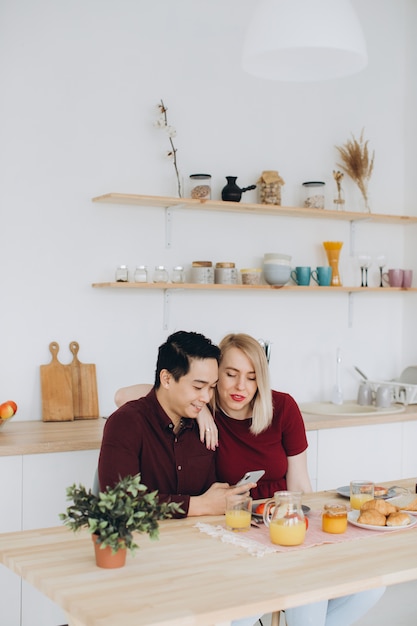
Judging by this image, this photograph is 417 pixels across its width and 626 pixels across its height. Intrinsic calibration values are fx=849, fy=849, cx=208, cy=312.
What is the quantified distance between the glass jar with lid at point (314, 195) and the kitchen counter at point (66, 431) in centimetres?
111

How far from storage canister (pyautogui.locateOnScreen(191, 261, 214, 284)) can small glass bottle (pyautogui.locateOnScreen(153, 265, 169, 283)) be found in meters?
0.18

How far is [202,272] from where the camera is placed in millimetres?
4113

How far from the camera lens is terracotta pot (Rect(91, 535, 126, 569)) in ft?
6.24

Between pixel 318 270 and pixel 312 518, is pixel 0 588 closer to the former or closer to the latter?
pixel 312 518

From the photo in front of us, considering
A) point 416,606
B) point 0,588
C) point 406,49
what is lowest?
point 416,606

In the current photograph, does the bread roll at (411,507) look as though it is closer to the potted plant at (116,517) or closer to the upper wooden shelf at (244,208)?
the potted plant at (116,517)

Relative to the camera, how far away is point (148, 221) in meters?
4.12

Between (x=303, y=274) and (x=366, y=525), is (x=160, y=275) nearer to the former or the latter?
(x=303, y=274)

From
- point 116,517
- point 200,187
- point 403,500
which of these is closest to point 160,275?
point 200,187

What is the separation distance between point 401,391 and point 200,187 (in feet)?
5.13

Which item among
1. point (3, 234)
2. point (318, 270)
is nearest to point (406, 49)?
point (318, 270)

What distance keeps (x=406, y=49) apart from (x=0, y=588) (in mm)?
3668

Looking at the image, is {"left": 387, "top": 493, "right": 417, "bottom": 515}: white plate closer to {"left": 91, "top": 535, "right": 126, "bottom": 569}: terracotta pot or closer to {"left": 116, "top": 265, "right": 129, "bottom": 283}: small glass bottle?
{"left": 91, "top": 535, "right": 126, "bottom": 569}: terracotta pot

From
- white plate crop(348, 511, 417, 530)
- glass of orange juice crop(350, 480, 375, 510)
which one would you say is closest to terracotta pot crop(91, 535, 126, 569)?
white plate crop(348, 511, 417, 530)
